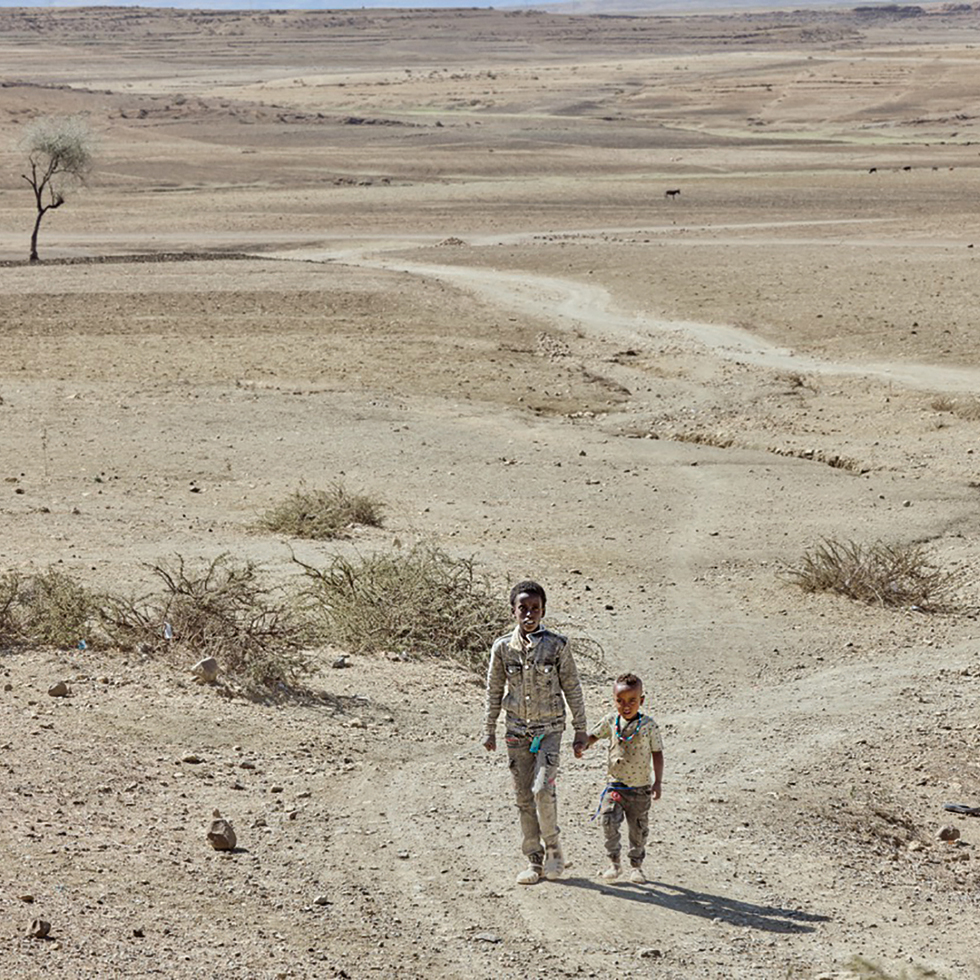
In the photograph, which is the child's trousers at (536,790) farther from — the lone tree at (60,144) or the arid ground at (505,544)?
the lone tree at (60,144)

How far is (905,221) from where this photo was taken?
47812mm

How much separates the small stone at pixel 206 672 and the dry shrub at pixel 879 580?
6.30 meters

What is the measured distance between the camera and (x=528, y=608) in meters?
8.17

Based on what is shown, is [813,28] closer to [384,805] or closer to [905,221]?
[905,221]

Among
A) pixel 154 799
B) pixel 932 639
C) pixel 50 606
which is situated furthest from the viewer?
pixel 932 639

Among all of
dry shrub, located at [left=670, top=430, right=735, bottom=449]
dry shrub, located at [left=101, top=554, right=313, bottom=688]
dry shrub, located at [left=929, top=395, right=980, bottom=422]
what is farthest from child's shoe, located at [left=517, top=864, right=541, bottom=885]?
dry shrub, located at [left=929, top=395, right=980, bottom=422]

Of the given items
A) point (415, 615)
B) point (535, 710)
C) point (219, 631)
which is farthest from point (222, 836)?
point (415, 615)

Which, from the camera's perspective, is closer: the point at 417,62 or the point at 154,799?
the point at 154,799

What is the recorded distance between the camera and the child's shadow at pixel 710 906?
7918mm

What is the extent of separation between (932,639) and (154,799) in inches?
304

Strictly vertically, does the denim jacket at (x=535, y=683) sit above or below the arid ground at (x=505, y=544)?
above

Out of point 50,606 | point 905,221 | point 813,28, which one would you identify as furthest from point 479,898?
point 813,28

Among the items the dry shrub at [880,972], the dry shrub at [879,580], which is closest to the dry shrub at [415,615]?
the dry shrub at [879,580]

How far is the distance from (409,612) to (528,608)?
5004 millimetres
